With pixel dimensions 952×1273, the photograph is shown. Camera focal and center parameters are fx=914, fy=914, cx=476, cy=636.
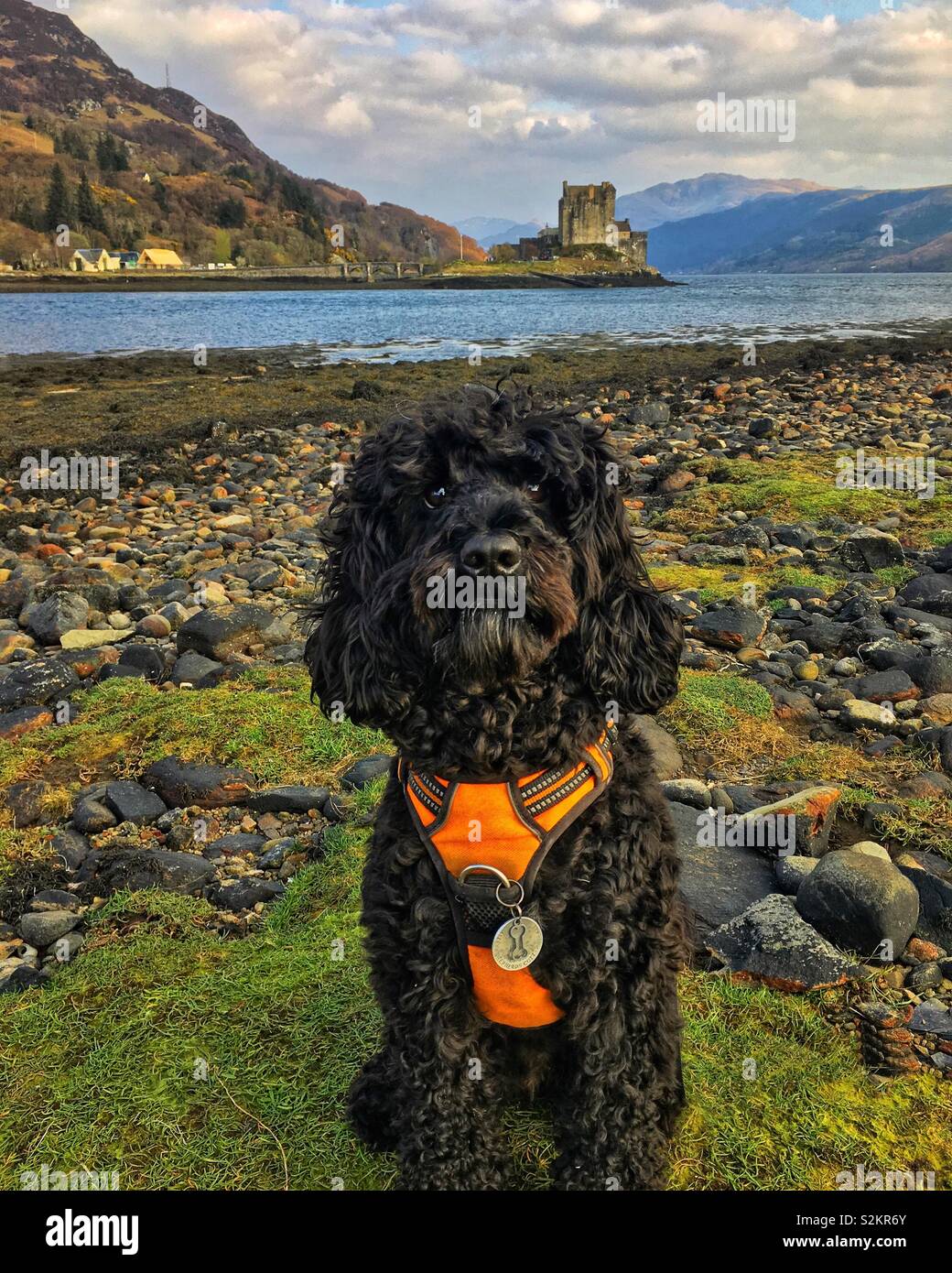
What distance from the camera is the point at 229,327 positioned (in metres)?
51.6

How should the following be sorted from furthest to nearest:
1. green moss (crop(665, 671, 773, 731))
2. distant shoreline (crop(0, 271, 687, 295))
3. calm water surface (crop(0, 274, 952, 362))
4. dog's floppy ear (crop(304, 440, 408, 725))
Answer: distant shoreline (crop(0, 271, 687, 295))
calm water surface (crop(0, 274, 952, 362))
green moss (crop(665, 671, 773, 731))
dog's floppy ear (crop(304, 440, 408, 725))

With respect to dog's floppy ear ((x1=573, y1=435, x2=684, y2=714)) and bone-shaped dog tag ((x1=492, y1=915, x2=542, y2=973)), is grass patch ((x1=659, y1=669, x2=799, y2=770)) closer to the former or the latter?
dog's floppy ear ((x1=573, y1=435, x2=684, y2=714))

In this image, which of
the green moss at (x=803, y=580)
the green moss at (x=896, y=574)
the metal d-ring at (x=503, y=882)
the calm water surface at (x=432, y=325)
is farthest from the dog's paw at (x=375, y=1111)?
the calm water surface at (x=432, y=325)

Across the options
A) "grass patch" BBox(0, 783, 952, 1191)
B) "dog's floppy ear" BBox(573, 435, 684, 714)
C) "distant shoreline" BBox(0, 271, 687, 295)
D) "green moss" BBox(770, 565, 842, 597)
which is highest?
"distant shoreline" BBox(0, 271, 687, 295)

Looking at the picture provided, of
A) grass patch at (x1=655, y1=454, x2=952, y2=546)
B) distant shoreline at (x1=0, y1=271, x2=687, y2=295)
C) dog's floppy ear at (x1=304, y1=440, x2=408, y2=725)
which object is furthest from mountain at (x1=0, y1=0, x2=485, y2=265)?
dog's floppy ear at (x1=304, y1=440, x2=408, y2=725)

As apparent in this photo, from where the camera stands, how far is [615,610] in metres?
3.36

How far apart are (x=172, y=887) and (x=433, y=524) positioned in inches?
121

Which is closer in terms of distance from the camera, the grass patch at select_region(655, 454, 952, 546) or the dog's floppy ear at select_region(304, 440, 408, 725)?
the dog's floppy ear at select_region(304, 440, 408, 725)

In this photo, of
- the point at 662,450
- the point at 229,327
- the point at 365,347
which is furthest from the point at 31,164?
the point at 662,450

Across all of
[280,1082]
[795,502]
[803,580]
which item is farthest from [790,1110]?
[795,502]

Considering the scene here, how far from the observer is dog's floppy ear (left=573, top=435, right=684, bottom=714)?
328cm

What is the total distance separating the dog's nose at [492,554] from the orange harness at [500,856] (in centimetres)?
76

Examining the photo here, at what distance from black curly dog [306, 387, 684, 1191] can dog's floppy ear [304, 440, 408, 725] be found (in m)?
0.01

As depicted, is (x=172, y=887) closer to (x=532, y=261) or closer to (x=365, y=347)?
(x=365, y=347)
